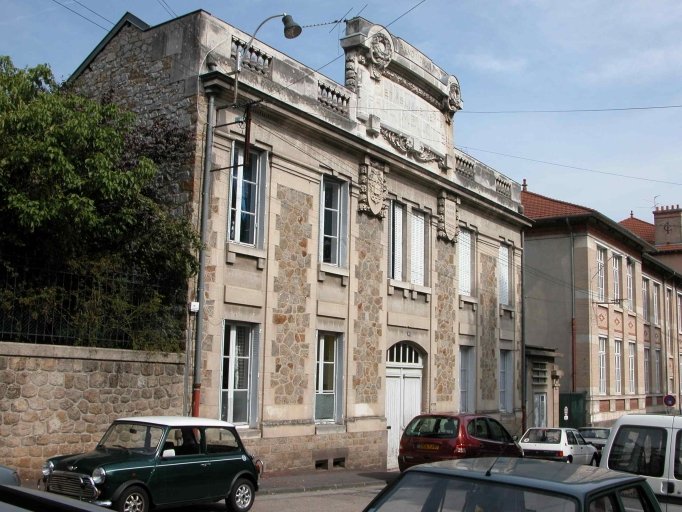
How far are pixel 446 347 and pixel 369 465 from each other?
17.0 ft

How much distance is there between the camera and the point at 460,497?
16.2ft

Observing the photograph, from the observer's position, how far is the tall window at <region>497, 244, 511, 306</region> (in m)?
27.8

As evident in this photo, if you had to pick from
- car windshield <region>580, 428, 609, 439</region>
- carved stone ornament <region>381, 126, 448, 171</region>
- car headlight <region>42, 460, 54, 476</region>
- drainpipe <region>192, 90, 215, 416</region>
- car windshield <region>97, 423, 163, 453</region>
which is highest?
carved stone ornament <region>381, 126, 448, 171</region>

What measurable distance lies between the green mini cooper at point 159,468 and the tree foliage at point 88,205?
10.8ft

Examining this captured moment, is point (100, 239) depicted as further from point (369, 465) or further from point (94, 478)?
point (369, 465)

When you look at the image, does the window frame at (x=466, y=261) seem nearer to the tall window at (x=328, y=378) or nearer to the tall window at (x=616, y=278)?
the tall window at (x=328, y=378)

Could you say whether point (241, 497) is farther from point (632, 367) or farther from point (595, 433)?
point (632, 367)

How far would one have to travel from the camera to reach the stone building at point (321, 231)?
53.5 feet

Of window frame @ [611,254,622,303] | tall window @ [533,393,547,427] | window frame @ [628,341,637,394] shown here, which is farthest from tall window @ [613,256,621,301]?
tall window @ [533,393,547,427]

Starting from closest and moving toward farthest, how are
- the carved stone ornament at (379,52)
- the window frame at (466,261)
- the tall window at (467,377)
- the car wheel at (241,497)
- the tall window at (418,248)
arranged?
the car wheel at (241,497)
the carved stone ornament at (379,52)
the tall window at (418,248)
the tall window at (467,377)
the window frame at (466,261)

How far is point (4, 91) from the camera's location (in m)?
13.4

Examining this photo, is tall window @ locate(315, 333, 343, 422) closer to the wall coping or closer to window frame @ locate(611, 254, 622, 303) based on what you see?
the wall coping

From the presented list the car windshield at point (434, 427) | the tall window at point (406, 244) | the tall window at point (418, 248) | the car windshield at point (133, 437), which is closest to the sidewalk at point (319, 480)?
the car windshield at point (434, 427)

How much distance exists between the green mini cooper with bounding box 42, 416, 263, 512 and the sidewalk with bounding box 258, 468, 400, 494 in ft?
8.80
